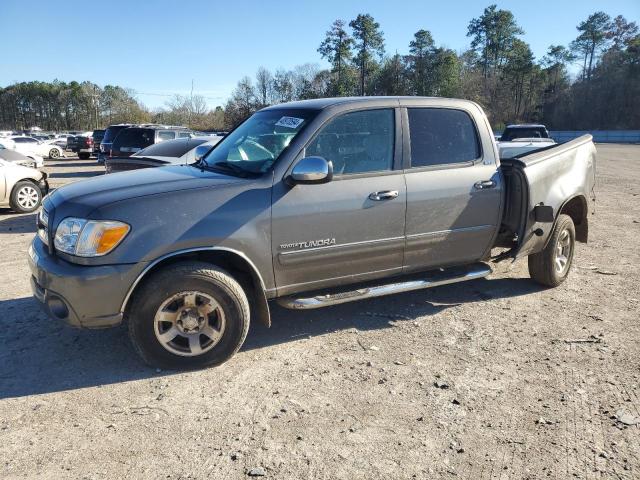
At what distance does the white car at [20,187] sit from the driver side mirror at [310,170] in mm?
8829

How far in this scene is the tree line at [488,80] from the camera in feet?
239

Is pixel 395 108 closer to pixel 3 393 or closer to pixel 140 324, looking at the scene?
pixel 140 324

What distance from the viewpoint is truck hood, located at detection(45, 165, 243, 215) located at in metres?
3.52

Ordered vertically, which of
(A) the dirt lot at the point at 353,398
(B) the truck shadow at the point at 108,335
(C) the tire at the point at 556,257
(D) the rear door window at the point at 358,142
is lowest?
(A) the dirt lot at the point at 353,398

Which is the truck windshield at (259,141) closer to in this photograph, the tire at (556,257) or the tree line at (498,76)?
the tire at (556,257)

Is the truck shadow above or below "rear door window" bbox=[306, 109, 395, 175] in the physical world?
below

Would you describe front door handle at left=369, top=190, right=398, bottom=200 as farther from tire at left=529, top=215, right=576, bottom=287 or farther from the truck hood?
tire at left=529, top=215, right=576, bottom=287

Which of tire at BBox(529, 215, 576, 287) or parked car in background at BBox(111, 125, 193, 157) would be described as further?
parked car in background at BBox(111, 125, 193, 157)

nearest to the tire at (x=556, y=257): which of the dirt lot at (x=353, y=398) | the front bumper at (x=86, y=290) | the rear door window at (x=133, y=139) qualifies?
the dirt lot at (x=353, y=398)

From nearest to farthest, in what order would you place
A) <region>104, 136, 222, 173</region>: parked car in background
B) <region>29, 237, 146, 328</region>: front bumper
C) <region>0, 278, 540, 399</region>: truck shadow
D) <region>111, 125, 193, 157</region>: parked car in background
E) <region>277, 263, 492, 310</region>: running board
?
1. <region>29, 237, 146, 328</region>: front bumper
2. <region>0, 278, 540, 399</region>: truck shadow
3. <region>277, 263, 492, 310</region>: running board
4. <region>104, 136, 222, 173</region>: parked car in background
5. <region>111, 125, 193, 157</region>: parked car in background

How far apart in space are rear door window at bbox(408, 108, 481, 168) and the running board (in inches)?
40.1

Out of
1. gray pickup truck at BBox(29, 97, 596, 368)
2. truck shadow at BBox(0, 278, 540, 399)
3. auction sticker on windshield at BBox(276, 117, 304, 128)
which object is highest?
auction sticker on windshield at BBox(276, 117, 304, 128)

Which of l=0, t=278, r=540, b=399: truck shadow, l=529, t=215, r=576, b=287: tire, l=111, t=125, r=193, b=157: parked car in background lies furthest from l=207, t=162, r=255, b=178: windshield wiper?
l=111, t=125, r=193, b=157: parked car in background

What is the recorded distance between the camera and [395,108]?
4.38 meters
